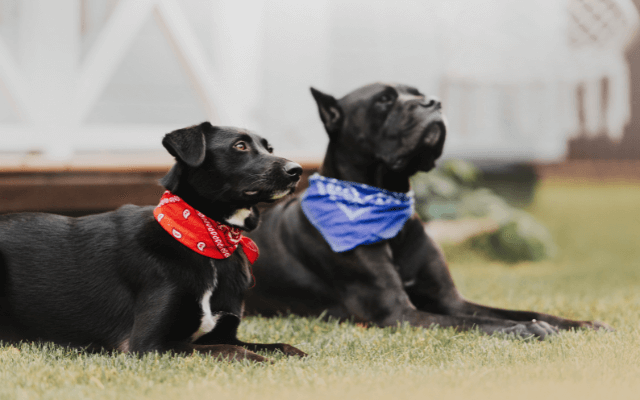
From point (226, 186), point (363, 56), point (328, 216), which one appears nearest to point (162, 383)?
point (226, 186)

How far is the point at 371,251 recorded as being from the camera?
3.47m

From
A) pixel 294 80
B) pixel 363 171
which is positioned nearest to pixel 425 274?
Answer: pixel 363 171

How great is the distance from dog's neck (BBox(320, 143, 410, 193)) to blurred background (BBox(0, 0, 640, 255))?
192 centimetres

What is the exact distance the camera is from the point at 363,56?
8.78 metres

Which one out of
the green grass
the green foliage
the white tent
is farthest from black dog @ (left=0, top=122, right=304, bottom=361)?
the green foliage

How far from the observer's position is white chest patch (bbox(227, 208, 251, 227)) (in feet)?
9.23

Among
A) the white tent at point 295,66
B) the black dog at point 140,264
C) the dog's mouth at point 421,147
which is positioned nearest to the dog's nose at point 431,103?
the dog's mouth at point 421,147

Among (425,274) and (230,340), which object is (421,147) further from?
(230,340)

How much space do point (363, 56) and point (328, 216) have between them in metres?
5.68

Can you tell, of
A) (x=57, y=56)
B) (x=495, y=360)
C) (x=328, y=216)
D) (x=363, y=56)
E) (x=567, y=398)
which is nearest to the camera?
(x=567, y=398)

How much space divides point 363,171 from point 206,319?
1.44 m

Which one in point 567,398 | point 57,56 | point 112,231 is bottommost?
point 567,398

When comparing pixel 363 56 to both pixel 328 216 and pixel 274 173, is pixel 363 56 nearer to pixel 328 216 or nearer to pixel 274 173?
pixel 328 216

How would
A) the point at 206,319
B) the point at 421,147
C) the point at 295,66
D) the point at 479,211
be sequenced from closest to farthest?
1. the point at 206,319
2. the point at 421,147
3. the point at 479,211
4. the point at 295,66
